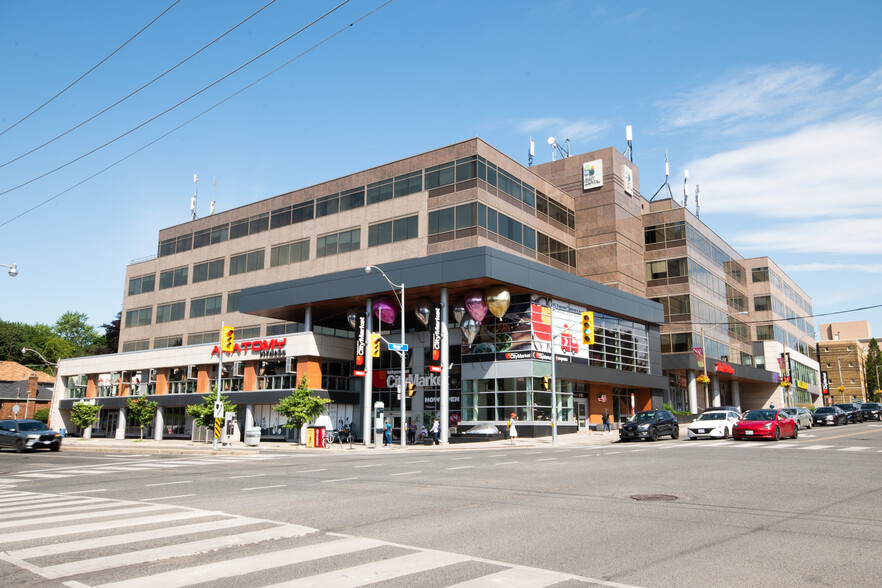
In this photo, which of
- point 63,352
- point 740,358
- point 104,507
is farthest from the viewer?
point 63,352

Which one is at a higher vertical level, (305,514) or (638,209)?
(638,209)

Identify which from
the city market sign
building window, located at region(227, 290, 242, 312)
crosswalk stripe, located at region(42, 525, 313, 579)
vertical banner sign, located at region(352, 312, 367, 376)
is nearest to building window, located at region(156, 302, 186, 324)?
building window, located at region(227, 290, 242, 312)

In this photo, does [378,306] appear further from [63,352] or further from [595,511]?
[63,352]

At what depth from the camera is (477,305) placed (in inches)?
1625

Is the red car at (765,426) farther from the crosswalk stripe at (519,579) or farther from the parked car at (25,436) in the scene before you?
the parked car at (25,436)

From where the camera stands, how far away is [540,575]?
21.8 feet

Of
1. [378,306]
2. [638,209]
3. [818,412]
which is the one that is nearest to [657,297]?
[638,209]

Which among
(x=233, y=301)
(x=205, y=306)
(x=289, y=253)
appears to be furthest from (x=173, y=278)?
(x=289, y=253)

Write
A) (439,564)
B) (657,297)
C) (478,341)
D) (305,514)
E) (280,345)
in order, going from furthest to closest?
(657,297)
(280,345)
(478,341)
(305,514)
(439,564)

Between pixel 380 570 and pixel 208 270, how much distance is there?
61124 mm

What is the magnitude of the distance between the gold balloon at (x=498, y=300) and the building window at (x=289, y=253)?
65.9 feet

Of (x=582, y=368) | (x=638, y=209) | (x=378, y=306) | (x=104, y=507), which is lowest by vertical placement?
(x=104, y=507)

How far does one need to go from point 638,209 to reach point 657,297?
8.71m

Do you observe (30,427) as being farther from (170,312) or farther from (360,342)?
(170,312)
